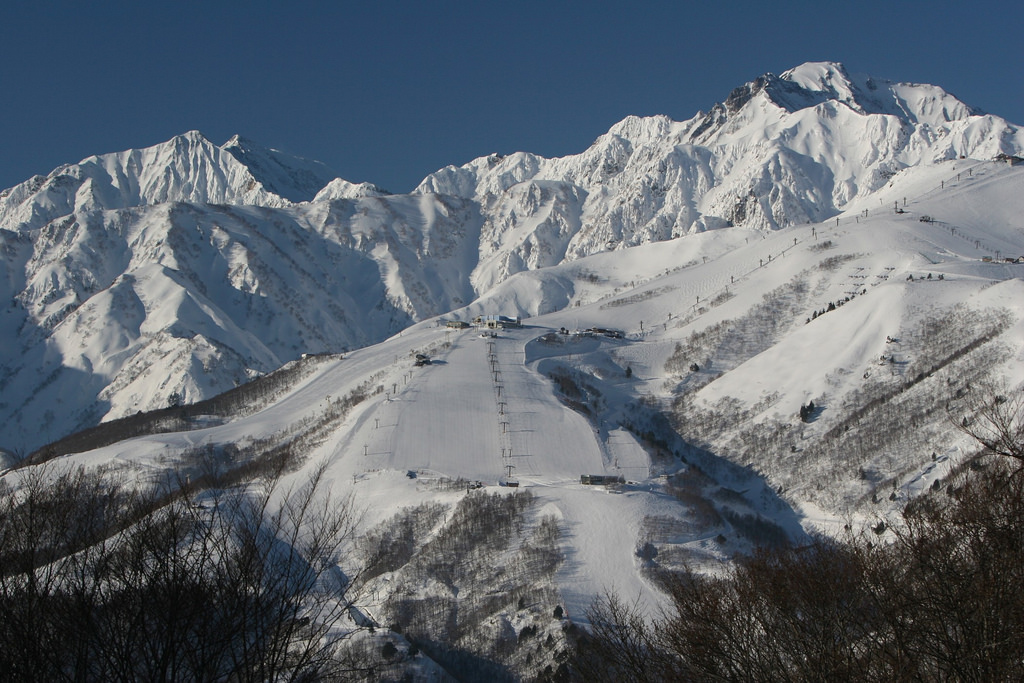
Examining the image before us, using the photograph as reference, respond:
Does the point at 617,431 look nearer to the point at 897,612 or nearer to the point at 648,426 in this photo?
the point at 648,426

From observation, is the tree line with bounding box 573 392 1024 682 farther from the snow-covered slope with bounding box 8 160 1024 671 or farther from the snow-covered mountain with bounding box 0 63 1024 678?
the snow-covered slope with bounding box 8 160 1024 671

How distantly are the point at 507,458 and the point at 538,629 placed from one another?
42783mm

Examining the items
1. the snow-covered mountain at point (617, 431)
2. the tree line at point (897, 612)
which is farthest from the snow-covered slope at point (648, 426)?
the tree line at point (897, 612)

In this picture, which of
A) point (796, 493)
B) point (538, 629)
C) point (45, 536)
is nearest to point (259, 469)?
point (538, 629)

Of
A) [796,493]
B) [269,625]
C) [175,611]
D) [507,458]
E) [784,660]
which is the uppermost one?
[175,611]

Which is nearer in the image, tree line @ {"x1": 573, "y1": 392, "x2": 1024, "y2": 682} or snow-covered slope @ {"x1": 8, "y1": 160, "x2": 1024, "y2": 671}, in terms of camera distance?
tree line @ {"x1": 573, "y1": 392, "x2": 1024, "y2": 682}

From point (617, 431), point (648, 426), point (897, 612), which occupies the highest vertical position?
point (897, 612)

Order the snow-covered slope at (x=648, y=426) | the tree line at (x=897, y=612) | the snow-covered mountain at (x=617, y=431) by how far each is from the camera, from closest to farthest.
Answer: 1. the tree line at (x=897, y=612)
2. the snow-covered mountain at (x=617, y=431)
3. the snow-covered slope at (x=648, y=426)

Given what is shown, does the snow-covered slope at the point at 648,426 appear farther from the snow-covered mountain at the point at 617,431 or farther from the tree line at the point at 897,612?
the tree line at the point at 897,612

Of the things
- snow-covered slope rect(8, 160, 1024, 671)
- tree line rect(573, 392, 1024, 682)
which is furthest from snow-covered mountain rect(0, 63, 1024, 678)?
tree line rect(573, 392, 1024, 682)

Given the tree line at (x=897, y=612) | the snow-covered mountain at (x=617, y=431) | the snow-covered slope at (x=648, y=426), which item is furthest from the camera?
the snow-covered slope at (x=648, y=426)

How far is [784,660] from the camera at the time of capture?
18859mm

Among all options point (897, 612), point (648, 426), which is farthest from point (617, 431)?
point (897, 612)

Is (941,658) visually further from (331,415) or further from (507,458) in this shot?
(331,415)
